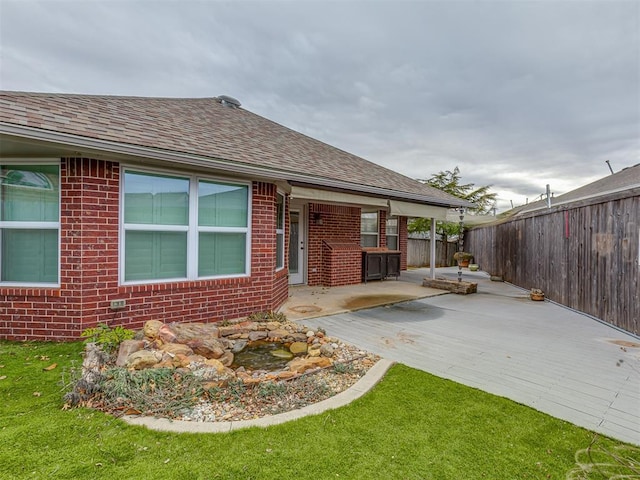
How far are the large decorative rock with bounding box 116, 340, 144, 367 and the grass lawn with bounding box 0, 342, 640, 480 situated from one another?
1.89 feet

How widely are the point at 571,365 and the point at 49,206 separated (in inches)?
286

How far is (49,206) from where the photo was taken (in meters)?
4.49

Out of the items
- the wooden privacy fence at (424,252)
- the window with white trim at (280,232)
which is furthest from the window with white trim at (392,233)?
the window with white trim at (280,232)

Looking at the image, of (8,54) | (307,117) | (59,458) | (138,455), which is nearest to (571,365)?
(138,455)

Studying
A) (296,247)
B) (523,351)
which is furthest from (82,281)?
(523,351)

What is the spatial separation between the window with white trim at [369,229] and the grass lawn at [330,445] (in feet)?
27.8

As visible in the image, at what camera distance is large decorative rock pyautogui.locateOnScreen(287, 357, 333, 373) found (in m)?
3.66

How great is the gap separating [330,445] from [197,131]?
19.0 ft

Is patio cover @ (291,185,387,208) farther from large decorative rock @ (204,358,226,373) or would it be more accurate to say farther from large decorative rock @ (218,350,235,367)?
large decorative rock @ (204,358,226,373)

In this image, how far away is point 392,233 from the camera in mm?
13242

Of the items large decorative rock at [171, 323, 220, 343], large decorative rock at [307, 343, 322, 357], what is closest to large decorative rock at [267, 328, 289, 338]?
large decorative rock at [307, 343, 322, 357]

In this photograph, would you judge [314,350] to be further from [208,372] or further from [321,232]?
[321,232]

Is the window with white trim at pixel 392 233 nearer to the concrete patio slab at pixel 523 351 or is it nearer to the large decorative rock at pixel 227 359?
the concrete patio slab at pixel 523 351

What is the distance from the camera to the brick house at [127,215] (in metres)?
4.36
